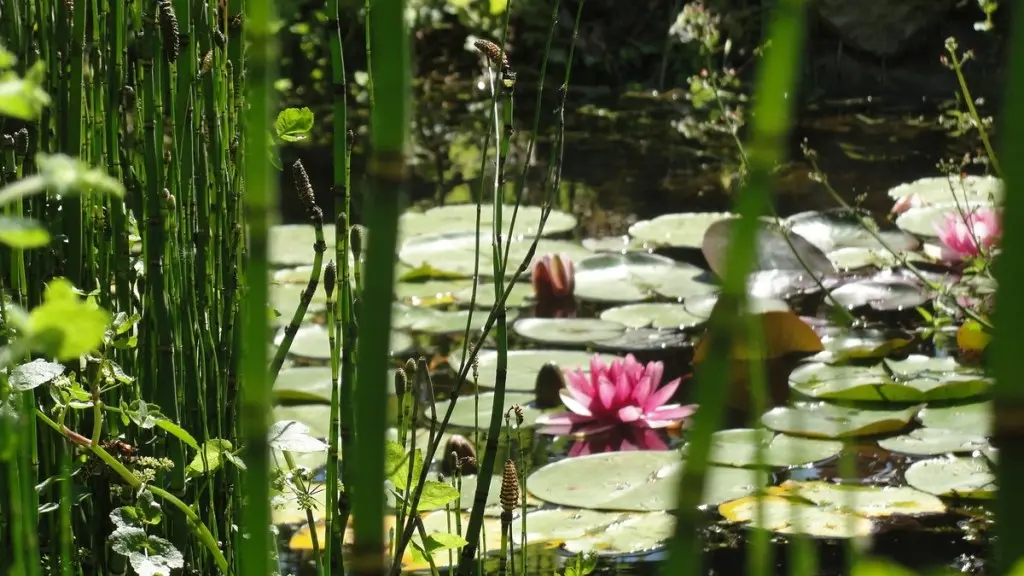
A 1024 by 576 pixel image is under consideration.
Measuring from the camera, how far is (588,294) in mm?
2365

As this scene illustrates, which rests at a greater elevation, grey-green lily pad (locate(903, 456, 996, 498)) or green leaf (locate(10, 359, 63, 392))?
green leaf (locate(10, 359, 63, 392))

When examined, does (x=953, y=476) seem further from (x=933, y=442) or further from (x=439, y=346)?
(x=439, y=346)

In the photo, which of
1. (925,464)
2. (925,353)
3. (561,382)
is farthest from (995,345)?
(925,353)

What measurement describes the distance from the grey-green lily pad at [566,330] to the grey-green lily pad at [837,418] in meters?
0.45

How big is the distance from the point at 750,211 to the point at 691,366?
170 cm

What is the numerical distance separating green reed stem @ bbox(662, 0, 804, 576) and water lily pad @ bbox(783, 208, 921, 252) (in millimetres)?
2346

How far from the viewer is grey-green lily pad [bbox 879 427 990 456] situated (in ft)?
5.22

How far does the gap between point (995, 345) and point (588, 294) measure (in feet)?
6.77

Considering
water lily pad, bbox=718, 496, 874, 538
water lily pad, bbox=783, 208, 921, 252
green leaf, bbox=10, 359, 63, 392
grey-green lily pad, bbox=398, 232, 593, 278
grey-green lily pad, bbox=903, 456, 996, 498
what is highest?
water lily pad, bbox=783, 208, 921, 252

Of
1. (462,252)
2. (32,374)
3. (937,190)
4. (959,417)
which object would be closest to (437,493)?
(32,374)

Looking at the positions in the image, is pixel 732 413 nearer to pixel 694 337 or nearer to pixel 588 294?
pixel 694 337

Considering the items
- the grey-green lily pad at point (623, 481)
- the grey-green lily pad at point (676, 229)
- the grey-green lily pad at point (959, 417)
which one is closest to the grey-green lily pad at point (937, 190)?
the grey-green lily pad at point (676, 229)

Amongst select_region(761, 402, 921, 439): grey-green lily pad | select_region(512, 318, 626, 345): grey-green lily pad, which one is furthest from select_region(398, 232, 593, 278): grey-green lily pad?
select_region(761, 402, 921, 439): grey-green lily pad

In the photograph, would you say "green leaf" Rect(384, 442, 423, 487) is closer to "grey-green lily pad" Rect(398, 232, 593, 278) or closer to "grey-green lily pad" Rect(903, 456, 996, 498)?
"grey-green lily pad" Rect(903, 456, 996, 498)
